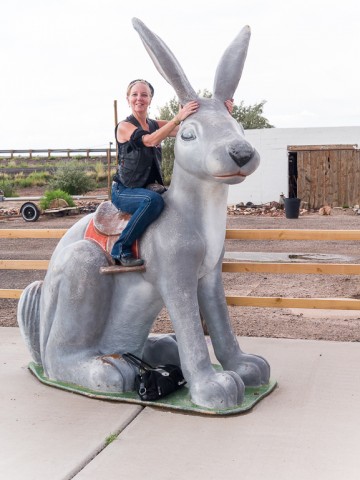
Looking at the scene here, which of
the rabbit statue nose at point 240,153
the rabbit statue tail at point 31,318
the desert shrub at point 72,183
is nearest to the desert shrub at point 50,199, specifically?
the desert shrub at point 72,183

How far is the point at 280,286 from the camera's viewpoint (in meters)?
8.34

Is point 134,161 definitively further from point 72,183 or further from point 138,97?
point 72,183

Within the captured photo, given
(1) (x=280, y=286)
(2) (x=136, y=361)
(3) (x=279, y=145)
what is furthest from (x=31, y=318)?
(3) (x=279, y=145)

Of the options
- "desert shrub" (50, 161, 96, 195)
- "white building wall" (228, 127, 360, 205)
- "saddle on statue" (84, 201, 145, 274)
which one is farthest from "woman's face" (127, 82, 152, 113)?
"desert shrub" (50, 161, 96, 195)

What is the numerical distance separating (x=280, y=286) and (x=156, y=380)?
190 inches

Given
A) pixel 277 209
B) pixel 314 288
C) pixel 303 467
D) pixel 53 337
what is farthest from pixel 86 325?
pixel 277 209

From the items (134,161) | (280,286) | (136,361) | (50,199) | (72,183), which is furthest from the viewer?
(72,183)

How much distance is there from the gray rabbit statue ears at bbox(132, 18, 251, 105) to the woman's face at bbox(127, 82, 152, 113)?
0.84ft

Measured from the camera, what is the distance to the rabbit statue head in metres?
3.40

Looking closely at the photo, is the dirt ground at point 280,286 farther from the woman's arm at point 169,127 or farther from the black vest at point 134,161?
the woman's arm at point 169,127

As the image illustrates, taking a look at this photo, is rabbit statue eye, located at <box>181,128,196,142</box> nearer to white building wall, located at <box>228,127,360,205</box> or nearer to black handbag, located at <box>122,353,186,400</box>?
black handbag, located at <box>122,353,186,400</box>

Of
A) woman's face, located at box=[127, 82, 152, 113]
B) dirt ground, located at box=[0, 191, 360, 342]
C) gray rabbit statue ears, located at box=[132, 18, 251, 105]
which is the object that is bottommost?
dirt ground, located at box=[0, 191, 360, 342]

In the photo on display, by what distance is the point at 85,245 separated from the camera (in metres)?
3.90

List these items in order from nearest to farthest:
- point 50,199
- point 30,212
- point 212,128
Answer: point 212,128
point 30,212
point 50,199
